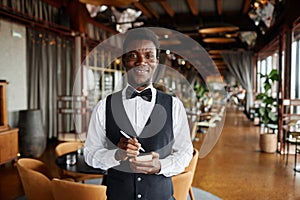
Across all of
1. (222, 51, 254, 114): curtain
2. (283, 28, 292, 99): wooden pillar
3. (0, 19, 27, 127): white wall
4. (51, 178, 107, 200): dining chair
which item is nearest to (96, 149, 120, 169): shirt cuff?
(51, 178, 107, 200): dining chair

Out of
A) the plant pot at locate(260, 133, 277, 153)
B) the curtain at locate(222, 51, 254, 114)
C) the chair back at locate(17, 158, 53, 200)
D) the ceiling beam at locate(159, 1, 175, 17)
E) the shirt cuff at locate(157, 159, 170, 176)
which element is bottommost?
the plant pot at locate(260, 133, 277, 153)

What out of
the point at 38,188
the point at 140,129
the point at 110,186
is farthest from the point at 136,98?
the point at 38,188

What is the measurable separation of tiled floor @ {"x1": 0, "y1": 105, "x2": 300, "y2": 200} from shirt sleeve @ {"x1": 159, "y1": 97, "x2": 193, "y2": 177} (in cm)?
214

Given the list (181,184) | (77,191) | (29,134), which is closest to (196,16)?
(29,134)

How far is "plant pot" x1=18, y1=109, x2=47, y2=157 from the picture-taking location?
488 cm

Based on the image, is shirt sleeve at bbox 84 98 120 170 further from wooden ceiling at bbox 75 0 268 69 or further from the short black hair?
wooden ceiling at bbox 75 0 268 69

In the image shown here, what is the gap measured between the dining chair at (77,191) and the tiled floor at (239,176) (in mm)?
1660

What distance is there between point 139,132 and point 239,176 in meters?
3.53

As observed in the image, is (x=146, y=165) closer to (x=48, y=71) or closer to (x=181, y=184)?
(x=181, y=184)

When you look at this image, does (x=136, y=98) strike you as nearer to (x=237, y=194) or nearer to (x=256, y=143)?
(x=237, y=194)

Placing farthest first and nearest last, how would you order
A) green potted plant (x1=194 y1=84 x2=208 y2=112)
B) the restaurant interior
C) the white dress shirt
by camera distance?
green potted plant (x1=194 y1=84 x2=208 y2=112) → the restaurant interior → the white dress shirt

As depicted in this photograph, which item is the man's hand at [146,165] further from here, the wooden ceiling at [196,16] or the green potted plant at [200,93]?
the green potted plant at [200,93]

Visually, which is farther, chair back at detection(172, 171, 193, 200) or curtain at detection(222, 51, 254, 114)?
curtain at detection(222, 51, 254, 114)

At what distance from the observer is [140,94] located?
96 centimetres
